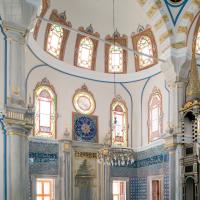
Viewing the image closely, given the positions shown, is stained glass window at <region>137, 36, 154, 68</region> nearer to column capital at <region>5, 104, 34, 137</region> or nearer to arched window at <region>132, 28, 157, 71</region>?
arched window at <region>132, 28, 157, 71</region>

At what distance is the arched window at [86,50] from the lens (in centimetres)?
→ 1531

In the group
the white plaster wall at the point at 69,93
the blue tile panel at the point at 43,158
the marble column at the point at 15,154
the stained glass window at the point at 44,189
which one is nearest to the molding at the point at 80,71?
the white plaster wall at the point at 69,93

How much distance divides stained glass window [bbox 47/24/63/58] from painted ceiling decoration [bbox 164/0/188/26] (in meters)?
3.72

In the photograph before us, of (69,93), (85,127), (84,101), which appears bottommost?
(85,127)

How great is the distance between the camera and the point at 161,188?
13.7 meters

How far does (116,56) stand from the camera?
16.1 metres

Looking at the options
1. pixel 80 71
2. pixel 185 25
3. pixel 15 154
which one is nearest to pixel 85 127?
pixel 80 71

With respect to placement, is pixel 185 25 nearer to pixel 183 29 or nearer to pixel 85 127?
pixel 183 29

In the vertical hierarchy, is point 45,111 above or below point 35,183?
above

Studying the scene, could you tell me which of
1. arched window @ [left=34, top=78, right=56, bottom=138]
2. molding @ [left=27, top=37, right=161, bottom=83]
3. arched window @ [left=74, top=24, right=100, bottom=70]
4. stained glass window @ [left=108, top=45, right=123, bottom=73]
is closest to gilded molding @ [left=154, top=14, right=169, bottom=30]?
molding @ [left=27, top=37, right=161, bottom=83]

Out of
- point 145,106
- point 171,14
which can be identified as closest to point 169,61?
point 171,14

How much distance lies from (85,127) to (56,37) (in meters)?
3.15

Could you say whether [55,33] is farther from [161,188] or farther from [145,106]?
[161,188]

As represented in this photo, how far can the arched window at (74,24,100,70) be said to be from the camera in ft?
50.2
